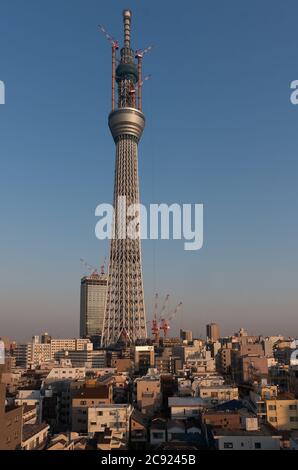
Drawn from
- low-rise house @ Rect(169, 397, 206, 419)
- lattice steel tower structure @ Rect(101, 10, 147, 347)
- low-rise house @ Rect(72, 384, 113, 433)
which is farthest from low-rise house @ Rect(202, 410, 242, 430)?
lattice steel tower structure @ Rect(101, 10, 147, 347)

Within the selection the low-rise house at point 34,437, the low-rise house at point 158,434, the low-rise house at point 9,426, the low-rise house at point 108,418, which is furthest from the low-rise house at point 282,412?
the low-rise house at point 9,426

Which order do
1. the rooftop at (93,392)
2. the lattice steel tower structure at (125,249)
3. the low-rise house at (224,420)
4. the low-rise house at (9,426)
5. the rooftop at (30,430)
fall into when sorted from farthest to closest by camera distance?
the lattice steel tower structure at (125,249)
the rooftop at (93,392)
the low-rise house at (224,420)
the rooftop at (30,430)
the low-rise house at (9,426)

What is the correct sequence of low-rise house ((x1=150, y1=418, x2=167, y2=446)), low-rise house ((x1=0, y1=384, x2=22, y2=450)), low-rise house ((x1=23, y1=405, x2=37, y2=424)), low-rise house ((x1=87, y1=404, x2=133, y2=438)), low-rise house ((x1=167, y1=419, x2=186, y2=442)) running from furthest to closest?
low-rise house ((x1=23, y1=405, x2=37, y2=424)), low-rise house ((x1=87, y1=404, x2=133, y2=438)), low-rise house ((x1=150, y1=418, x2=167, y2=446)), low-rise house ((x1=167, y1=419, x2=186, y2=442)), low-rise house ((x1=0, y1=384, x2=22, y2=450))

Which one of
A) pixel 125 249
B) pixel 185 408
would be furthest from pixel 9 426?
pixel 125 249

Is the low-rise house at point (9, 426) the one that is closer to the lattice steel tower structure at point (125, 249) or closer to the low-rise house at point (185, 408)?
the low-rise house at point (185, 408)

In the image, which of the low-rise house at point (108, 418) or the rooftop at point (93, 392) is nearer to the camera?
the low-rise house at point (108, 418)

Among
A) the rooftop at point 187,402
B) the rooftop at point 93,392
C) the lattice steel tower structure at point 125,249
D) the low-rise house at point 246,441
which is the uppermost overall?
the lattice steel tower structure at point 125,249

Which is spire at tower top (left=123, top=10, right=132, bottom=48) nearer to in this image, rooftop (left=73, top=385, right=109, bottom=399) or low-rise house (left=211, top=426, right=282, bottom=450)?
rooftop (left=73, top=385, right=109, bottom=399)
